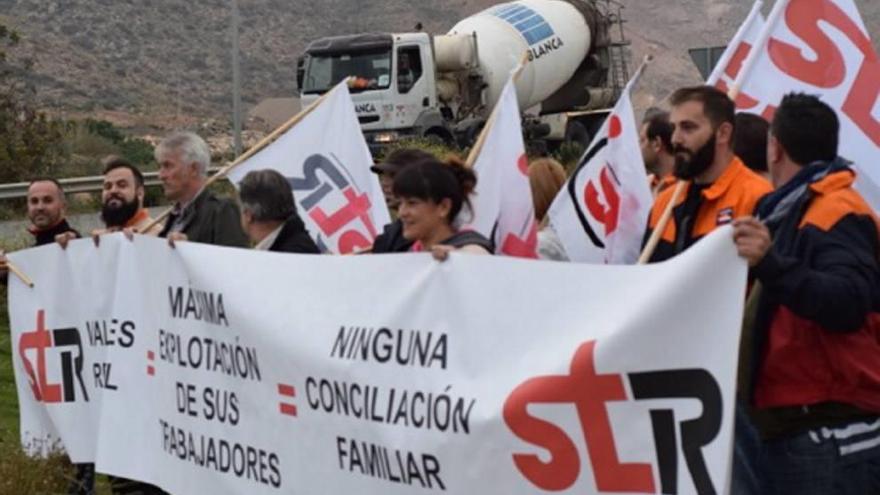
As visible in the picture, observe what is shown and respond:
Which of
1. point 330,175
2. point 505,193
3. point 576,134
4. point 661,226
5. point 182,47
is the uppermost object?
point 661,226

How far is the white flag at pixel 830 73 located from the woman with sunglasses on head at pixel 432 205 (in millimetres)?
1529

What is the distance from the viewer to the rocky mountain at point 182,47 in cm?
5966

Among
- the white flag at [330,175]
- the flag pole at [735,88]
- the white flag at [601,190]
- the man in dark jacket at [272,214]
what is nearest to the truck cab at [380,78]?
the white flag at [330,175]

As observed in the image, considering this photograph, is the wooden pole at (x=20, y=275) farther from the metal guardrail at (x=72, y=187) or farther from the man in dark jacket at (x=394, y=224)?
the metal guardrail at (x=72, y=187)

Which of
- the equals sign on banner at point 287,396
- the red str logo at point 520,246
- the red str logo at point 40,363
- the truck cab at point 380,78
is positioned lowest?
the truck cab at point 380,78

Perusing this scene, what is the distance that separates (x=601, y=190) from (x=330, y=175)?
220 centimetres

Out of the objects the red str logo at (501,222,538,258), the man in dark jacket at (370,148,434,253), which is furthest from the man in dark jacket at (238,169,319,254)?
the red str logo at (501,222,538,258)

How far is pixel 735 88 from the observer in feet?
19.2

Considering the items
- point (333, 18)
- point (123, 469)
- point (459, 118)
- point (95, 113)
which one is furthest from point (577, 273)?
point (333, 18)

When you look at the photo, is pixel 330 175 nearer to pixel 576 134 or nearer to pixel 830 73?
pixel 830 73

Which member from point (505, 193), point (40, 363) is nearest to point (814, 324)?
point (505, 193)

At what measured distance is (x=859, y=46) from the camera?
6.79 meters

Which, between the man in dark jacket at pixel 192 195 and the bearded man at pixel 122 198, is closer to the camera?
the man in dark jacket at pixel 192 195

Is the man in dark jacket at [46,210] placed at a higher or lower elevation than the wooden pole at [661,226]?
lower
